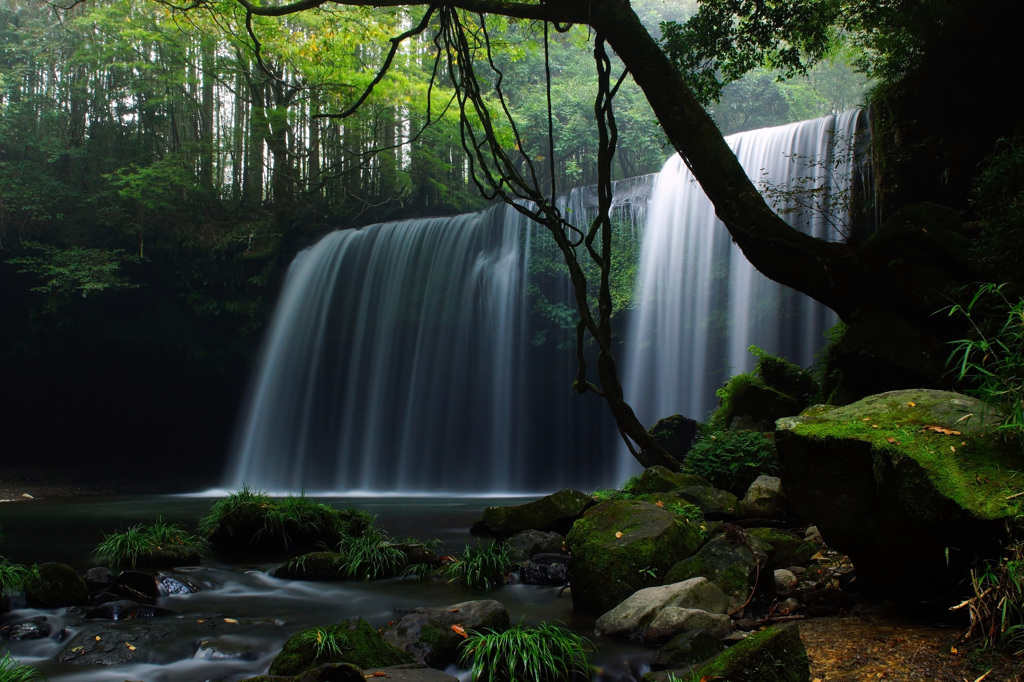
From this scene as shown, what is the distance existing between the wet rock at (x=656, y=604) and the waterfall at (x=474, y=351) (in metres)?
10.2

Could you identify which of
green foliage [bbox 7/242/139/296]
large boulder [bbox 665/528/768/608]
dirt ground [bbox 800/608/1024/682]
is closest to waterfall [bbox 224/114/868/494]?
green foliage [bbox 7/242/139/296]

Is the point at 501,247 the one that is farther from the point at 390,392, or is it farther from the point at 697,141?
the point at 697,141

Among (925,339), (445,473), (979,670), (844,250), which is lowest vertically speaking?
(445,473)

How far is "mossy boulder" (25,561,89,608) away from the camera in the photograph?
463cm

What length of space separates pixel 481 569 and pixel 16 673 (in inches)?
116

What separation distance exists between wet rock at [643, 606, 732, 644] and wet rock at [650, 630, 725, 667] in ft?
0.22

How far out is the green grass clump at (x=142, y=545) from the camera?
6.11 meters

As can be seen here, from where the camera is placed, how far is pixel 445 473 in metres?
15.8

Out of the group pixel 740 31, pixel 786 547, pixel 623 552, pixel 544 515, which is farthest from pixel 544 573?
pixel 740 31

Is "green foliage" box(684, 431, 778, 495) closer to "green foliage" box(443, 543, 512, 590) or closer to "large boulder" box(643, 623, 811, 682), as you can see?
"green foliage" box(443, 543, 512, 590)

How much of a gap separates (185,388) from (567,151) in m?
17.4

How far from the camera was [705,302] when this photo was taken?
14.0 metres

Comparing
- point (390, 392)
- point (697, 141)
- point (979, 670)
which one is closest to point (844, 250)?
point (697, 141)

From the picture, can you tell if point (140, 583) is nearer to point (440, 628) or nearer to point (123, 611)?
point (123, 611)
